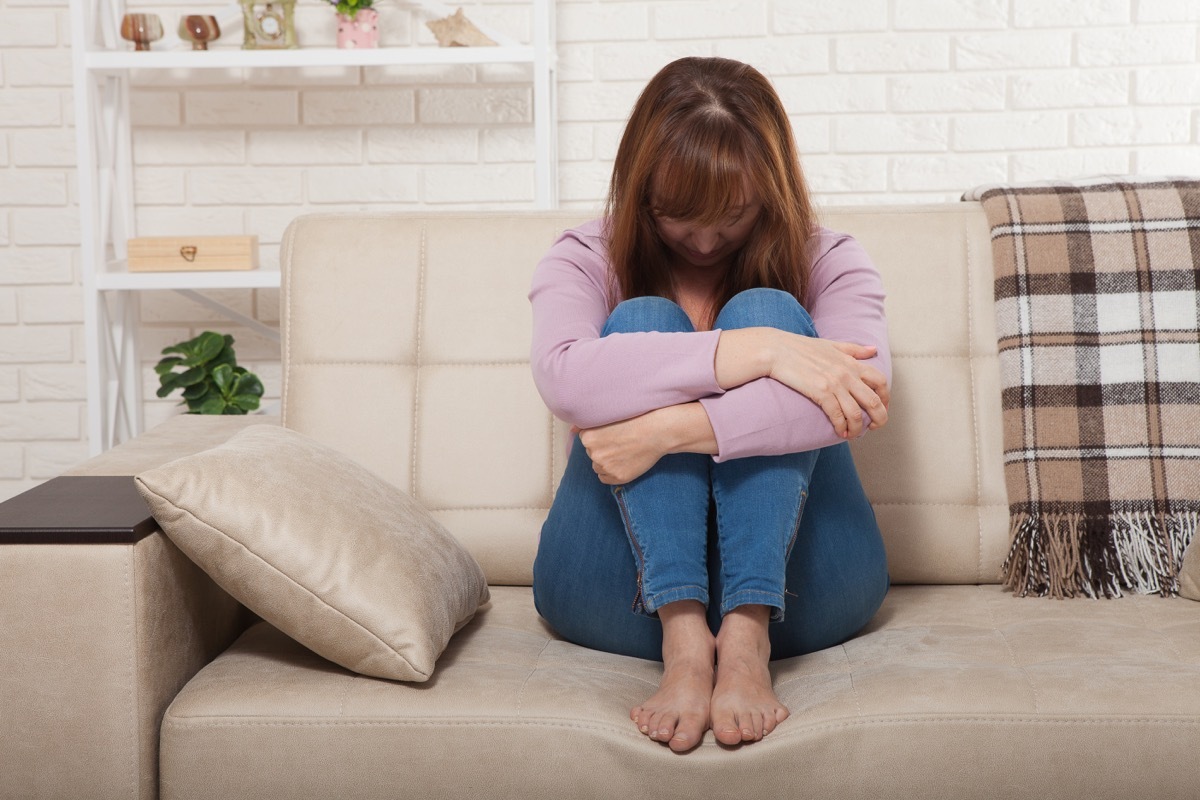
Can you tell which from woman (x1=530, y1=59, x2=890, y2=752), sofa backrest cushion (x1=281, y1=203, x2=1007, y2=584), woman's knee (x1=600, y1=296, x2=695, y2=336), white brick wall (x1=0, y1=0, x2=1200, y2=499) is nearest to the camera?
woman (x1=530, y1=59, x2=890, y2=752)

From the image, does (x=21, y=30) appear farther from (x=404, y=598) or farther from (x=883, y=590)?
(x=883, y=590)

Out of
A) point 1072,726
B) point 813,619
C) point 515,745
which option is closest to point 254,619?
point 515,745

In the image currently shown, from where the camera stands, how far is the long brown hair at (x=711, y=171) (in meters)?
1.36

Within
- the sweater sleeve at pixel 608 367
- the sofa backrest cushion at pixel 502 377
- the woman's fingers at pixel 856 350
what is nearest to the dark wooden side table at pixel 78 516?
the sofa backrest cushion at pixel 502 377

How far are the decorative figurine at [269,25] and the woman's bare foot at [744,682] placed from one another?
1824mm

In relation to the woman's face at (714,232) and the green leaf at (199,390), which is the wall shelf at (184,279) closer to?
the green leaf at (199,390)

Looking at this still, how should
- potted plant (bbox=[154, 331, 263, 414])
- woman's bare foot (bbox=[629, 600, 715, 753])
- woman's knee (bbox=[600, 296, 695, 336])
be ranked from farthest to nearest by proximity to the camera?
potted plant (bbox=[154, 331, 263, 414]) < woman's knee (bbox=[600, 296, 695, 336]) < woman's bare foot (bbox=[629, 600, 715, 753])

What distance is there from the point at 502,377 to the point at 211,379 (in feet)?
3.72

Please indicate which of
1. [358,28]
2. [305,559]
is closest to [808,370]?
[305,559]

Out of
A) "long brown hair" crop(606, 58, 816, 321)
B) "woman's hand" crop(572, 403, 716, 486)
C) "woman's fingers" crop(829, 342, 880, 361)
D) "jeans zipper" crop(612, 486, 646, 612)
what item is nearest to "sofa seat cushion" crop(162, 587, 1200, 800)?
"jeans zipper" crop(612, 486, 646, 612)

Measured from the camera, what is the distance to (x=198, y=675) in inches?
51.7

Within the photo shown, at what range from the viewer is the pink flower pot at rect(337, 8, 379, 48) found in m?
2.54

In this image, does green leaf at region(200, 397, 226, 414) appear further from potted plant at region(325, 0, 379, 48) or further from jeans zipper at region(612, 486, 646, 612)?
jeans zipper at region(612, 486, 646, 612)

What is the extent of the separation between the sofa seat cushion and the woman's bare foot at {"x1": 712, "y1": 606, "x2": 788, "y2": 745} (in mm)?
20
